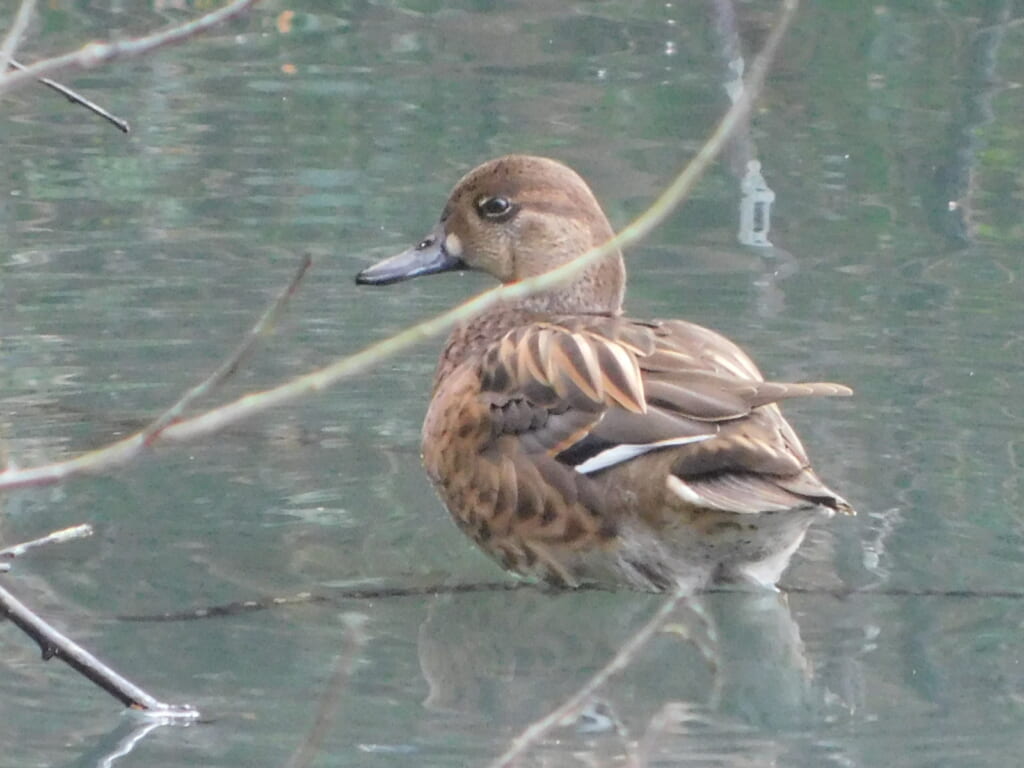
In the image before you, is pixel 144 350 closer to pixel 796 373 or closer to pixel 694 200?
pixel 796 373

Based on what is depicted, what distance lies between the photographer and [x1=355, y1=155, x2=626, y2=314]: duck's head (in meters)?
6.39

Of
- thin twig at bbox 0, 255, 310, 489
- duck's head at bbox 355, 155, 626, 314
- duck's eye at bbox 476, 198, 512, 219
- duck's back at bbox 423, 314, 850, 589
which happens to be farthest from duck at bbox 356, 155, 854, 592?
thin twig at bbox 0, 255, 310, 489

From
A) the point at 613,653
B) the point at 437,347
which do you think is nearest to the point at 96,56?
the point at 613,653

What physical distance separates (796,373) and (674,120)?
4.21 metres

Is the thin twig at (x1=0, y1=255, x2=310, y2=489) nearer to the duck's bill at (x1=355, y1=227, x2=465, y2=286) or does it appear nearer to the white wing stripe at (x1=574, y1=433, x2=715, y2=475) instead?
the white wing stripe at (x1=574, y1=433, x2=715, y2=475)

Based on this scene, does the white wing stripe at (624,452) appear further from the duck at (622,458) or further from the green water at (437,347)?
the green water at (437,347)

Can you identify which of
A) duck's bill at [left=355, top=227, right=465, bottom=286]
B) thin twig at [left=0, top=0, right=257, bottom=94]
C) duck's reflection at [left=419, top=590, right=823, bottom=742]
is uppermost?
thin twig at [left=0, top=0, right=257, bottom=94]

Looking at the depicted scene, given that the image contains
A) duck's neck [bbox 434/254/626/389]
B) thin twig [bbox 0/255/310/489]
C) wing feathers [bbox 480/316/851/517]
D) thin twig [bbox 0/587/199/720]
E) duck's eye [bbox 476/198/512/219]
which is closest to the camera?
thin twig [bbox 0/255/310/489]

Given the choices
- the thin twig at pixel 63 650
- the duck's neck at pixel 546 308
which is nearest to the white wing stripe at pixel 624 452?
the duck's neck at pixel 546 308

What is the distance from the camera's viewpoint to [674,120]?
1115cm

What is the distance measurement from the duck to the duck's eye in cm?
57

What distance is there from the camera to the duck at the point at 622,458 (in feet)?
16.6

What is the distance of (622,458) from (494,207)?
1598 millimetres

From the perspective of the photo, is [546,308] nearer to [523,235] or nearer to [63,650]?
[523,235]
